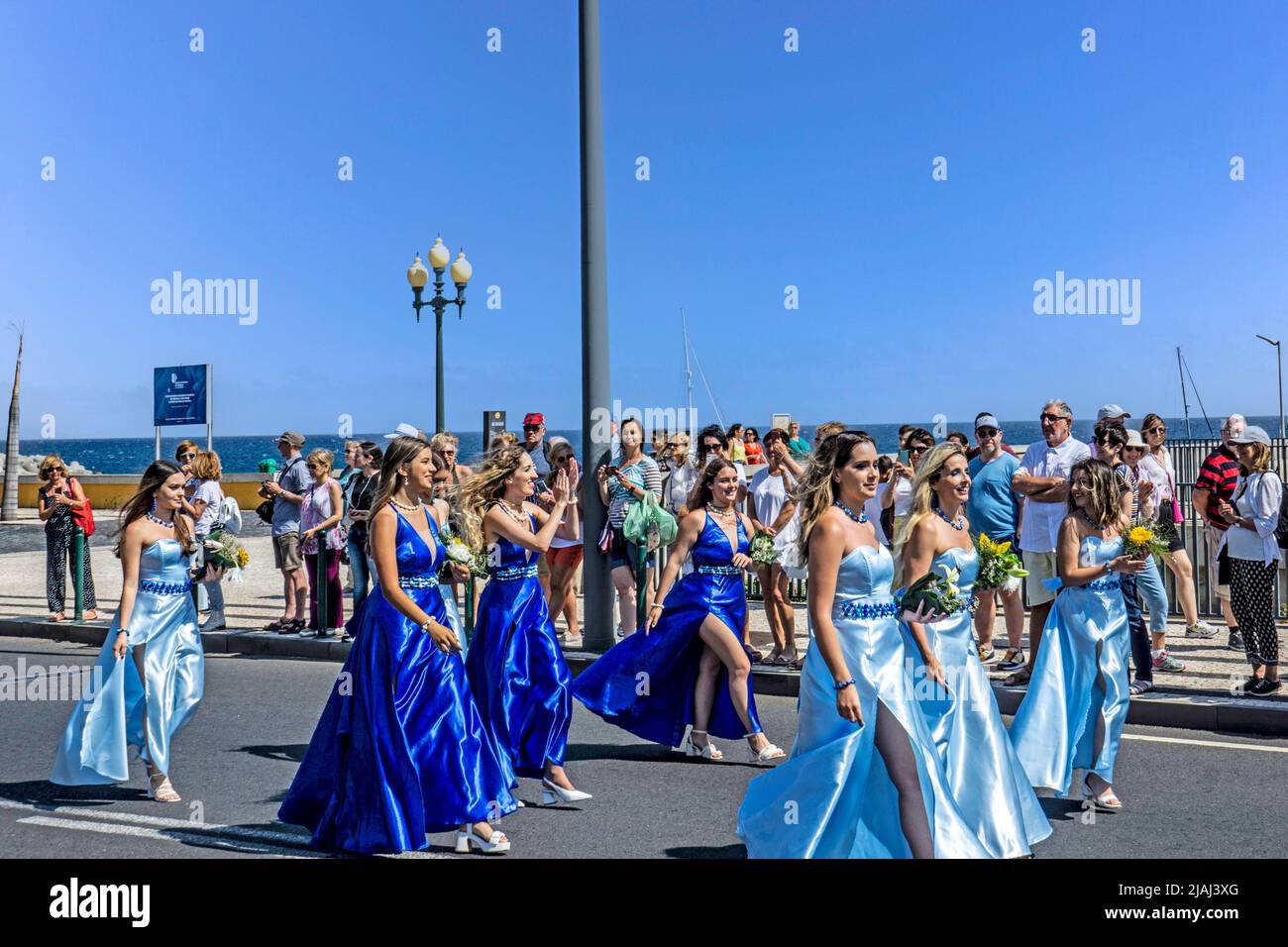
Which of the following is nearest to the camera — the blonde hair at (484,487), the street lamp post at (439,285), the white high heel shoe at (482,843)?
the white high heel shoe at (482,843)

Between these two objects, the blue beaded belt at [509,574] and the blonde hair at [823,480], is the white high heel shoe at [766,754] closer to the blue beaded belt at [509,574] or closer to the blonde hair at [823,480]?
the blue beaded belt at [509,574]

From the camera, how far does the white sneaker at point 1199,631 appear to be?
10789 millimetres

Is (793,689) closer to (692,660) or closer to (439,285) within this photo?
(692,660)

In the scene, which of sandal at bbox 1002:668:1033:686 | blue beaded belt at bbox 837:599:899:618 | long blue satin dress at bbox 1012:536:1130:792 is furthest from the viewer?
sandal at bbox 1002:668:1033:686

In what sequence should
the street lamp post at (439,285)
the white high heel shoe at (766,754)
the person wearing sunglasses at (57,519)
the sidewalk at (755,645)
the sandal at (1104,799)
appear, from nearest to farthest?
the sandal at (1104,799) < the white high heel shoe at (766,754) < the sidewalk at (755,645) < the person wearing sunglasses at (57,519) < the street lamp post at (439,285)

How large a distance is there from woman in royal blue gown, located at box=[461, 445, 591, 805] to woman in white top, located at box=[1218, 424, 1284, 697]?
5032 mm

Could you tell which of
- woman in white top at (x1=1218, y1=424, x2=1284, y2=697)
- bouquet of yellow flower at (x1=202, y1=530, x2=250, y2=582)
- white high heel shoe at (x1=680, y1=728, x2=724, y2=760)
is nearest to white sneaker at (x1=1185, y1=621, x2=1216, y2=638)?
woman in white top at (x1=1218, y1=424, x2=1284, y2=697)

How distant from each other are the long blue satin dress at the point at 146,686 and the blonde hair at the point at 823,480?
11.8 feet

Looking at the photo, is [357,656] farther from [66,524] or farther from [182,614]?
[66,524]

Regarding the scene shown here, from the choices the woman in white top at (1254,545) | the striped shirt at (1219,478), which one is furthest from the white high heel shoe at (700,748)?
the striped shirt at (1219,478)

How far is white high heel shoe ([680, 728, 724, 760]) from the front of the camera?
7.39 meters

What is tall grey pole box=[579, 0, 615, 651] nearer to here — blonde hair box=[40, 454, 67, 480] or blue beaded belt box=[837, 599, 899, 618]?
blue beaded belt box=[837, 599, 899, 618]

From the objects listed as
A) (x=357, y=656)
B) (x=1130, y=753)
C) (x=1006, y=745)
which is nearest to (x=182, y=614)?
(x=357, y=656)

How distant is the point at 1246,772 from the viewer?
6.87 metres
